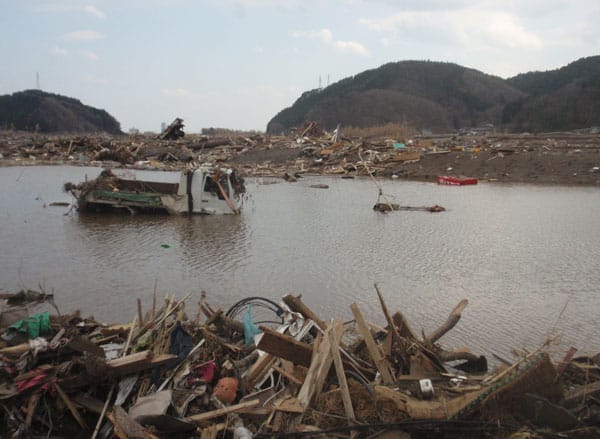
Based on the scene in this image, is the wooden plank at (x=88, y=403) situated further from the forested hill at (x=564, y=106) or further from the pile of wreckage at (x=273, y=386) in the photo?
the forested hill at (x=564, y=106)

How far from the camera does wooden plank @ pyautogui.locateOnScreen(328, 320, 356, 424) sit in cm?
448

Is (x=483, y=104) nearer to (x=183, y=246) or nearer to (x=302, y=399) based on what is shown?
(x=183, y=246)

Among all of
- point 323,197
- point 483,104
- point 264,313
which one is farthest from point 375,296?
point 483,104

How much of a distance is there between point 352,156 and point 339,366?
3703 cm

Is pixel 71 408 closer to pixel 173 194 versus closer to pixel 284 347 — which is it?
pixel 284 347

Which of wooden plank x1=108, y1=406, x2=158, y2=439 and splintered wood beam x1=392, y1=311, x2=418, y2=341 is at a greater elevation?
splintered wood beam x1=392, y1=311, x2=418, y2=341

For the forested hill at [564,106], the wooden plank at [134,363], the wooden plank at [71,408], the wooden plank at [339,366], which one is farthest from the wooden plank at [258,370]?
the forested hill at [564,106]

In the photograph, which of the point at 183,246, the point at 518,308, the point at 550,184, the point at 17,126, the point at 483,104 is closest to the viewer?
the point at 518,308

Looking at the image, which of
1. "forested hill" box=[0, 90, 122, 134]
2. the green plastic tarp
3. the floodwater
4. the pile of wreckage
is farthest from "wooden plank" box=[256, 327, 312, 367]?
"forested hill" box=[0, 90, 122, 134]

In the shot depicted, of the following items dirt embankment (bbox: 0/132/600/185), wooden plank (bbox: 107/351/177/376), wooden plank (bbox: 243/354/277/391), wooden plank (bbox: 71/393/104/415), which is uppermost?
dirt embankment (bbox: 0/132/600/185)

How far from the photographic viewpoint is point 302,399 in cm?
462

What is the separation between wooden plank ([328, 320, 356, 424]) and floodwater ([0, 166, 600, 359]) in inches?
112

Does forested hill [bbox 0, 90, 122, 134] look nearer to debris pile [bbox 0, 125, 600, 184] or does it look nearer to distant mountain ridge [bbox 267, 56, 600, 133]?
distant mountain ridge [bbox 267, 56, 600, 133]

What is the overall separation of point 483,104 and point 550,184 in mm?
86739
